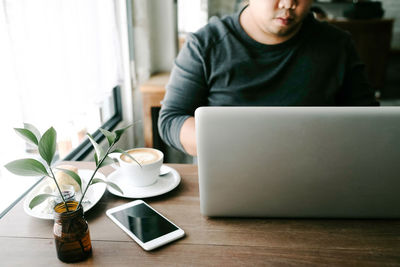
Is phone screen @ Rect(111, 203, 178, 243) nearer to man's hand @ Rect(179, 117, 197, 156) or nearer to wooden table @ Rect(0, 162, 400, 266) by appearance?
wooden table @ Rect(0, 162, 400, 266)

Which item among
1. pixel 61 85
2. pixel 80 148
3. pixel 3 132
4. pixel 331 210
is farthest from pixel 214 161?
pixel 80 148

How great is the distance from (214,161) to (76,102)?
0.92 metres

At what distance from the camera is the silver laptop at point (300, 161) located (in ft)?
2.03

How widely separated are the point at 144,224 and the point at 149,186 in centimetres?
17

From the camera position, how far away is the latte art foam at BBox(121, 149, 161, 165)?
0.87m

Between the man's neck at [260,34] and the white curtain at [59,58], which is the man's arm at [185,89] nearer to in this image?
the man's neck at [260,34]

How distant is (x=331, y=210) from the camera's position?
2.35 feet

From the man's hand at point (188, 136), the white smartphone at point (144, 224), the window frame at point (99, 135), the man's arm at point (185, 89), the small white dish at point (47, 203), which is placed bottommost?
the window frame at point (99, 135)

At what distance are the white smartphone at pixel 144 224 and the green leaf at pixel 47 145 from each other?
214mm

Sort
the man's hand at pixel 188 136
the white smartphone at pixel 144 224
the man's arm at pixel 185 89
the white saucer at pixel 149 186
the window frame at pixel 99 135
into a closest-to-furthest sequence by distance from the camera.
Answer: the white smartphone at pixel 144 224
the white saucer at pixel 149 186
the man's hand at pixel 188 136
the man's arm at pixel 185 89
the window frame at pixel 99 135

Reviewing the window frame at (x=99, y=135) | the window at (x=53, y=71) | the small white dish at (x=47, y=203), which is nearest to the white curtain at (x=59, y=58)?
the window at (x=53, y=71)

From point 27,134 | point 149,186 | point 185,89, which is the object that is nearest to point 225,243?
point 149,186

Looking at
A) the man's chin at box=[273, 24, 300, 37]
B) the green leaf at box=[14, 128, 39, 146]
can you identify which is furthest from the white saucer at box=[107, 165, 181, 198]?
the man's chin at box=[273, 24, 300, 37]

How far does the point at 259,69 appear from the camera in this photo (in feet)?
4.13
